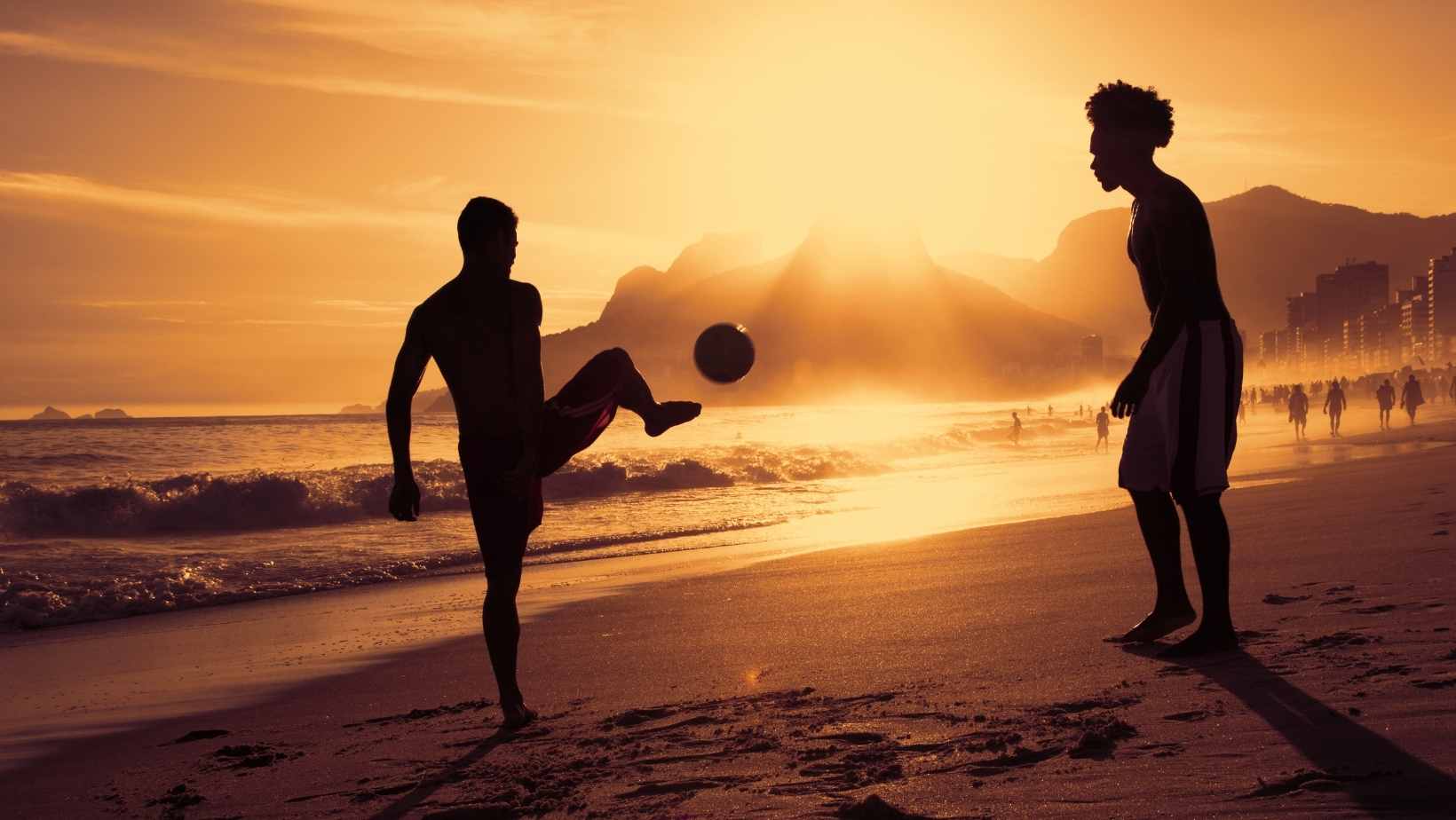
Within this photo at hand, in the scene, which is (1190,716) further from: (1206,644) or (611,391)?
(611,391)

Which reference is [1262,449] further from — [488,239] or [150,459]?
[150,459]

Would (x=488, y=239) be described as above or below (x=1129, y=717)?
above

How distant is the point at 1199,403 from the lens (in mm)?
4754

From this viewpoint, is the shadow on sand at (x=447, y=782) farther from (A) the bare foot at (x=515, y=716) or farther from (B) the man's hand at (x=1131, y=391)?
(B) the man's hand at (x=1131, y=391)

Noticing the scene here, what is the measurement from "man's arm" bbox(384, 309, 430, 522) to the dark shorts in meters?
0.24

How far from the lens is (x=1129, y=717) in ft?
12.5

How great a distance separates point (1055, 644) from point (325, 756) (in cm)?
313

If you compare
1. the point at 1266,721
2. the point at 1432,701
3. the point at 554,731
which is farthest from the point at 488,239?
the point at 1432,701

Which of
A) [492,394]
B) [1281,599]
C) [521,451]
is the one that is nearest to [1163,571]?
[1281,599]

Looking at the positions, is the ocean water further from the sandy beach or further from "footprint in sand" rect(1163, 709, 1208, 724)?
"footprint in sand" rect(1163, 709, 1208, 724)

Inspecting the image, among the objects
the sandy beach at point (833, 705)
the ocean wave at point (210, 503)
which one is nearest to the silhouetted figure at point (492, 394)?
the sandy beach at point (833, 705)

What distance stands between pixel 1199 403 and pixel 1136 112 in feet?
4.43

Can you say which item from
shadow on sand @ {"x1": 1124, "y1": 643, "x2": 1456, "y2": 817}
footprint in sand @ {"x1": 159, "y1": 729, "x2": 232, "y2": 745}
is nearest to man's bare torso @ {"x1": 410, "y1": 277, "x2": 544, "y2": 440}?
footprint in sand @ {"x1": 159, "y1": 729, "x2": 232, "y2": 745}

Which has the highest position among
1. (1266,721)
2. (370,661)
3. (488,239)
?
(488,239)
